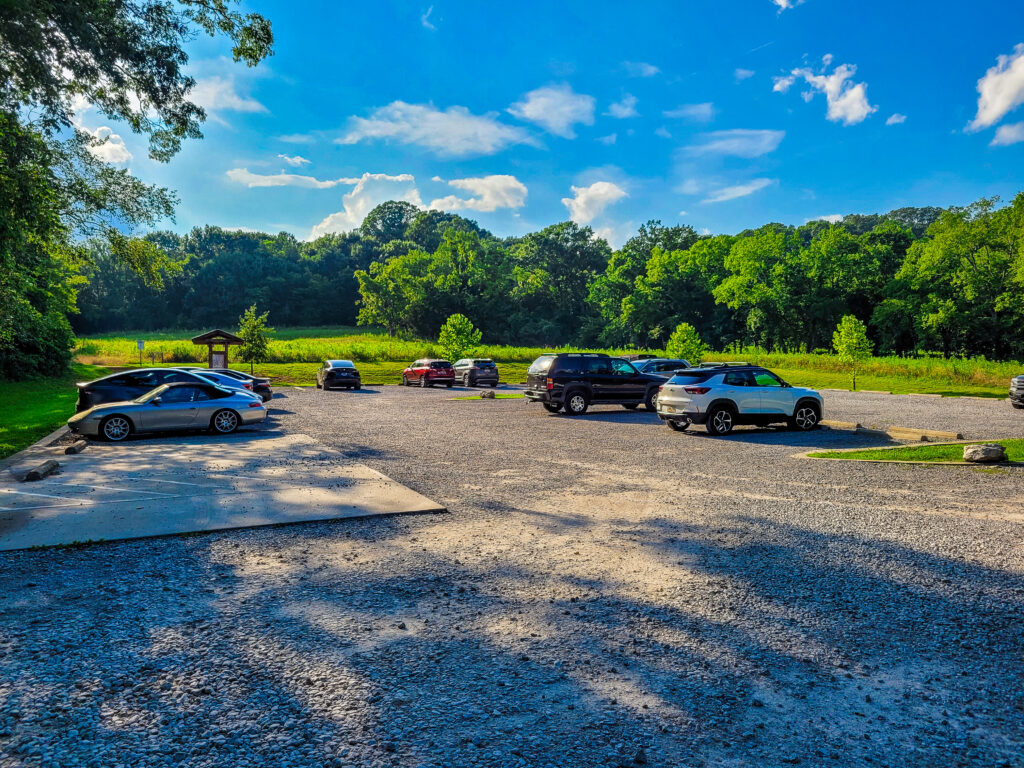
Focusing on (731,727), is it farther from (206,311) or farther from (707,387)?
(206,311)

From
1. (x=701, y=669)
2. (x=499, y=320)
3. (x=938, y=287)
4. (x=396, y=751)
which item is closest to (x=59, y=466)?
(x=396, y=751)

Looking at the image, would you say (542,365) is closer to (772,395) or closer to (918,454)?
(772,395)

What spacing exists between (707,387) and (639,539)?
9.46 m

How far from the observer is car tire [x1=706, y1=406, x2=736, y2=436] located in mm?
15122

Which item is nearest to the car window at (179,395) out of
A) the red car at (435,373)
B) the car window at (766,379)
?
the car window at (766,379)

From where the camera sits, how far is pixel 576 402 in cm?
2017

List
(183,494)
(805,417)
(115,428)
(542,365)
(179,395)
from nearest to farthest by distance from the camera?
(183,494), (115,428), (179,395), (805,417), (542,365)

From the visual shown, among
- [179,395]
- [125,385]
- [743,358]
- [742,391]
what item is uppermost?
[743,358]

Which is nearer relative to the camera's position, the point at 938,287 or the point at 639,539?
the point at 639,539

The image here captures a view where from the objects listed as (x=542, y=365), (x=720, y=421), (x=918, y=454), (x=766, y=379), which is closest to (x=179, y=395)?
(x=542, y=365)

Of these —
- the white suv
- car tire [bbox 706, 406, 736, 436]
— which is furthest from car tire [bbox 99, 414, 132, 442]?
car tire [bbox 706, 406, 736, 436]

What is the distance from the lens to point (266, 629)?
14.0 feet

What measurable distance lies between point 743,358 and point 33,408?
2042 inches

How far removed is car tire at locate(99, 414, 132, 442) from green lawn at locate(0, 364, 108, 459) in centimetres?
138
